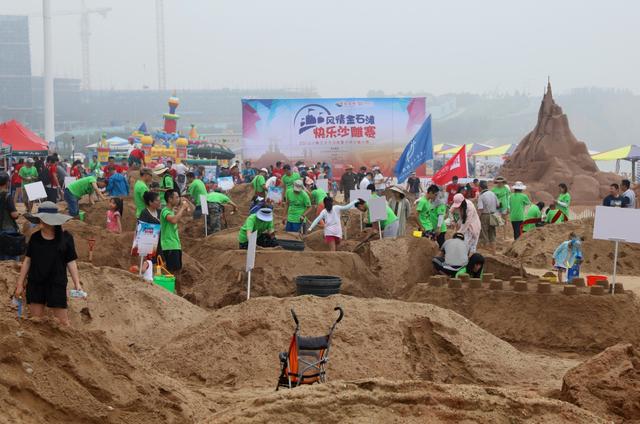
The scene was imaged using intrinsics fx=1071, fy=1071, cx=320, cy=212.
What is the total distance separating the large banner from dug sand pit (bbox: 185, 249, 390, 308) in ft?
82.0

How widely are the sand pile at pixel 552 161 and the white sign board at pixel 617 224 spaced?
23.2 metres

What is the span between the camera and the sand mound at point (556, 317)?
1220 cm

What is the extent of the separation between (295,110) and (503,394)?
109ft

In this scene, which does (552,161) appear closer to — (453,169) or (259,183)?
(453,169)

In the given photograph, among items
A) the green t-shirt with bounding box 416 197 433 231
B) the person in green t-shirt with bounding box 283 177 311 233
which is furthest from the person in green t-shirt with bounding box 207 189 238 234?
the green t-shirt with bounding box 416 197 433 231

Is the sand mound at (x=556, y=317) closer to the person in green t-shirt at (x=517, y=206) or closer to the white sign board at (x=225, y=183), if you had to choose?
the person in green t-shirt at (x=517, y=206)

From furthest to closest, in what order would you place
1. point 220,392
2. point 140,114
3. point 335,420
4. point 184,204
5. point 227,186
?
point 140,114 → point 227,186 → point 184,204 → point 220,392 → point 335,420

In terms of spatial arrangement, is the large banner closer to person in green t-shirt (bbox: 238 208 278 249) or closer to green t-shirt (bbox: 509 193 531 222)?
green t-shirt (bbox: 509 193 531 222)

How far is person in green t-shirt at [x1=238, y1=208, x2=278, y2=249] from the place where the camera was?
1462 cm

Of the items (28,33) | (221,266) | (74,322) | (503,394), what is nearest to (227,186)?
(221,266)

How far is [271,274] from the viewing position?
14.3 meters

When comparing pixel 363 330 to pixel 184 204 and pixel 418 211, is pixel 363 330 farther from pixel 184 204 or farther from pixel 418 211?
pixel 418 211

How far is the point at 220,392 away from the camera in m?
9.31

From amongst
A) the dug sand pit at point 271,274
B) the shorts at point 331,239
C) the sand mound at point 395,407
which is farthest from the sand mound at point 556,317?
the sand mound at point 395,407
